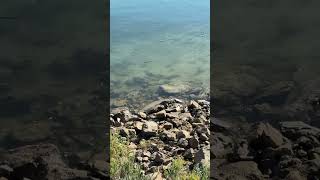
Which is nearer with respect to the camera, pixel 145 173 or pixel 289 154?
pixel 289 154

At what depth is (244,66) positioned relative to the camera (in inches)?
139

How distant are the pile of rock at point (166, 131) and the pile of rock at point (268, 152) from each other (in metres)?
0.86

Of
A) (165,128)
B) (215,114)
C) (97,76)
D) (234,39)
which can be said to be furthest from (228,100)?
(165,128)

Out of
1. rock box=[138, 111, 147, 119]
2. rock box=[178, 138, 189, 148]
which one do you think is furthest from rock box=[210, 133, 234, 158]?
rock box=[138, 111, 147, 119]

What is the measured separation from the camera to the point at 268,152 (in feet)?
11.5

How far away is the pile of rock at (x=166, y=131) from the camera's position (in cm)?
478

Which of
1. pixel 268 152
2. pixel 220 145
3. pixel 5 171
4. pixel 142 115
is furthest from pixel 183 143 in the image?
pixel 5 171

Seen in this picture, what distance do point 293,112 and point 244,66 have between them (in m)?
0.48

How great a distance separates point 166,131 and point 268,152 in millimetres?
2077

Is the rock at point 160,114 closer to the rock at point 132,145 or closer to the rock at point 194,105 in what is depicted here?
the rock at point 194,105

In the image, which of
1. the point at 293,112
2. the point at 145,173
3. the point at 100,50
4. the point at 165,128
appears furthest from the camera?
the point at 165,128

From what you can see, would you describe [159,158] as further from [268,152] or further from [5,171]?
[5,171]

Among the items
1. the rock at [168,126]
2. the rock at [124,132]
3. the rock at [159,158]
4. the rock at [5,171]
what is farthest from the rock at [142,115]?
the rock at [5,171]

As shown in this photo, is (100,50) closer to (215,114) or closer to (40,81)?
(40,81)
